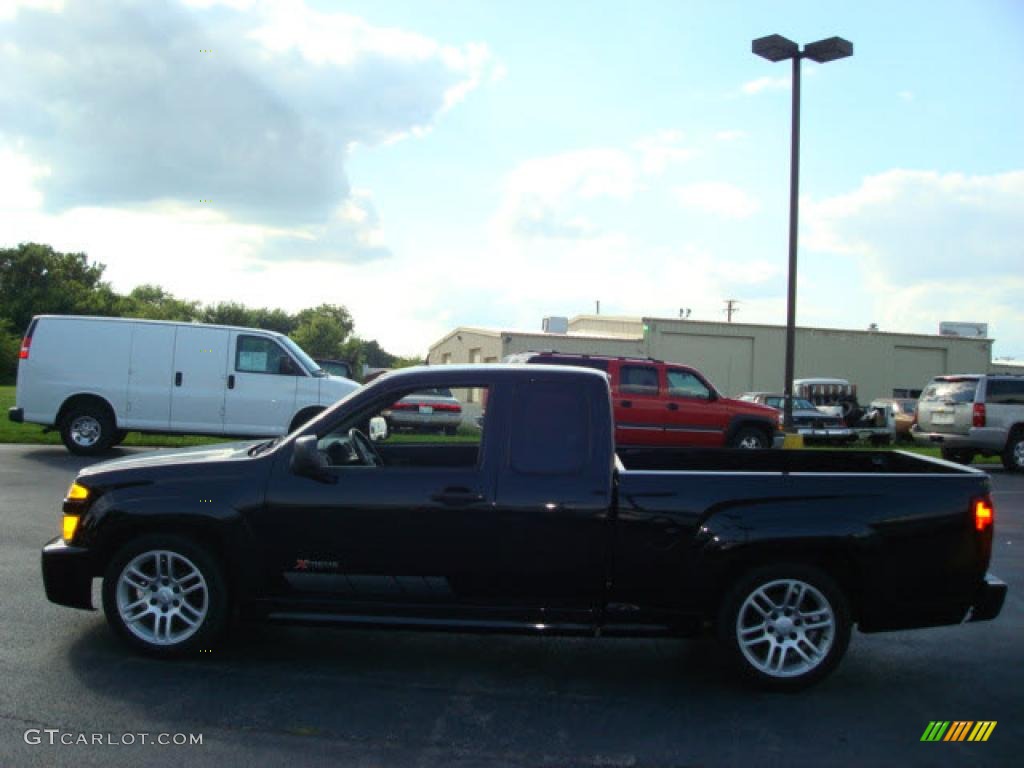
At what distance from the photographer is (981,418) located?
17.6 m

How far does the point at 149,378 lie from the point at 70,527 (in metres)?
9.89

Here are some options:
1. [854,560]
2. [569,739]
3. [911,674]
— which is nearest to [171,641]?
[569,739]

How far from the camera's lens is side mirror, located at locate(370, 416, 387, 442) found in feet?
18.6

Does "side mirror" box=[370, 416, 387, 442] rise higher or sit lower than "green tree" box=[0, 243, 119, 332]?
lower

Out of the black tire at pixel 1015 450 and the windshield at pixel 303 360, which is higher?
the windshield at pixel 303 360

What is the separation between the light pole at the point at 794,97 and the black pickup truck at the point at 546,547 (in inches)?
480

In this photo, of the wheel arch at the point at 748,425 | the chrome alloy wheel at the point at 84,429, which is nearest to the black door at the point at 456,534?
the chrome alloy wheel at the point at 84,429

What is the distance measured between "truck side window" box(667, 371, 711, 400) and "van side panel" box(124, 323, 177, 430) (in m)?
9.00

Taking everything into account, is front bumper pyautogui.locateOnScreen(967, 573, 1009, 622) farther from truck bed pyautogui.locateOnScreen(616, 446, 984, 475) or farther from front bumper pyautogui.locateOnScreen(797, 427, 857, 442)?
front bumper pyautogui.locateOnScreen(797, 427, 857, 442)

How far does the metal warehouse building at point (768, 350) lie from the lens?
3581 centimetres

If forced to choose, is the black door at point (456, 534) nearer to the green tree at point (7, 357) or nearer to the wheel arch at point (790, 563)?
the wheel arch at point (790, 563)

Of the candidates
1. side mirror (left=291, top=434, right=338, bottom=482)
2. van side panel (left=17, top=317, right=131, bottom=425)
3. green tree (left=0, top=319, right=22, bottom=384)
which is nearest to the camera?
side mirror (left=291, top=434, right=338, bottom=482)

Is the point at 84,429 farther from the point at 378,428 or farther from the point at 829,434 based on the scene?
the point at 829,434

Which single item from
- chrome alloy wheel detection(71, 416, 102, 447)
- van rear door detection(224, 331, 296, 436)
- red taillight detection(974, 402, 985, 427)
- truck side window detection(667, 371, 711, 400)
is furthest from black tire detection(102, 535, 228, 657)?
Answer: red taillight detection(974, 402, 985, 427)
